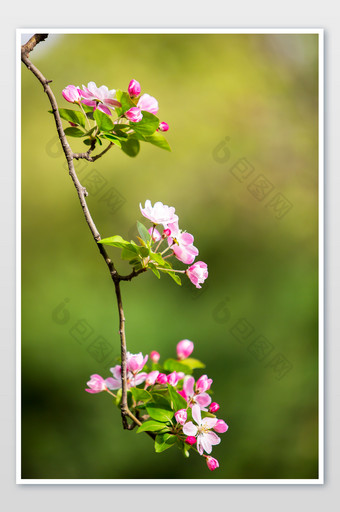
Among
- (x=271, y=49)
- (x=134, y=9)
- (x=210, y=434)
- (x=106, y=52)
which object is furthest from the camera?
(x=106, y=52)

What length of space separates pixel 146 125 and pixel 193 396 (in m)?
0.56

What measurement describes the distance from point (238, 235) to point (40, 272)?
912mm

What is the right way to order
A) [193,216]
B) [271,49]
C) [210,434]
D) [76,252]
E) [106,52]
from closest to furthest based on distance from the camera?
[210,434] → [271,49] → [106,52] → [76,252] → [193,216]

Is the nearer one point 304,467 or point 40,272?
point 304,467

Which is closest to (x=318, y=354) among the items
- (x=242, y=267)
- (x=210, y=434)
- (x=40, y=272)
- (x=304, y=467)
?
(x=304, y=467)

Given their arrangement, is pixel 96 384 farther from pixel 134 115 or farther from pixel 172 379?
pixel 134 115

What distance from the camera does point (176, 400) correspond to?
3.47ft

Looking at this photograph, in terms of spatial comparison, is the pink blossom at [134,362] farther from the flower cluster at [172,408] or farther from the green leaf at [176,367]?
the green leaf at [176,367]

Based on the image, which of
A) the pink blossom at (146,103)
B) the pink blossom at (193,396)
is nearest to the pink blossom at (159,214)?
the pink blossom at (146,103)

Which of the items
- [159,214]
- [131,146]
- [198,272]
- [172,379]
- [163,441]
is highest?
[131,146]

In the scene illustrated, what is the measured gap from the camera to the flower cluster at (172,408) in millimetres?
1045

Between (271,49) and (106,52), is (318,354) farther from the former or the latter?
(106,52)

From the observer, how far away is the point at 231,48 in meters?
1.90

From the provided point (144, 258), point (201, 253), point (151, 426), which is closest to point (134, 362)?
point (151, 426)
